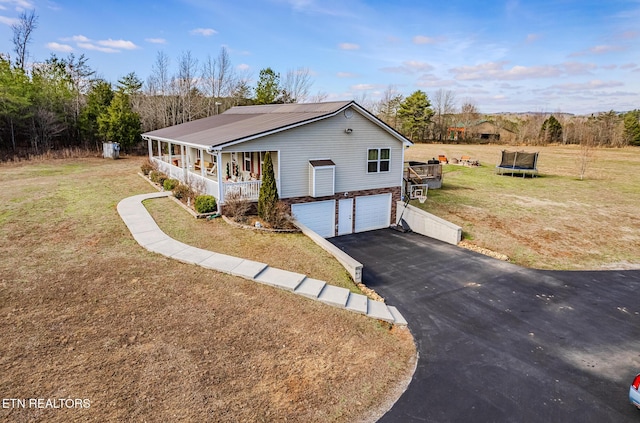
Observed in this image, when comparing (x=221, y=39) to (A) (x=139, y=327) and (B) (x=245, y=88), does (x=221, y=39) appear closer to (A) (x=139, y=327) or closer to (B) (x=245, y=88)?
(B) (x=245, y=88)

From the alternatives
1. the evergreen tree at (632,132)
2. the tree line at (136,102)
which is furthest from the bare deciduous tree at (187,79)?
the evergreen tree at (632,132)

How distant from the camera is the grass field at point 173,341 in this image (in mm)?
6066

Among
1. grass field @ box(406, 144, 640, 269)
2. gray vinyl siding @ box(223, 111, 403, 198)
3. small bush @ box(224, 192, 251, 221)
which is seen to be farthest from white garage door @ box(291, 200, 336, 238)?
grass field @ box(406, 144, 640, 269)

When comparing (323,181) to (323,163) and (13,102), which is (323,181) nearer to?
(323,163)

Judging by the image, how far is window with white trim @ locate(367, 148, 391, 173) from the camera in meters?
18.8

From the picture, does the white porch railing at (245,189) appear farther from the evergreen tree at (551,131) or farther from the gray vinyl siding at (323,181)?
the evergreen tree at (551,131)

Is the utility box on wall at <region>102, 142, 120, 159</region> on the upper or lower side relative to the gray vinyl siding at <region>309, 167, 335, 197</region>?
upper

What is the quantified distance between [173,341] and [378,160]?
14.1 meters

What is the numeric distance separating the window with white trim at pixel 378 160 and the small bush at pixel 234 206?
689cm

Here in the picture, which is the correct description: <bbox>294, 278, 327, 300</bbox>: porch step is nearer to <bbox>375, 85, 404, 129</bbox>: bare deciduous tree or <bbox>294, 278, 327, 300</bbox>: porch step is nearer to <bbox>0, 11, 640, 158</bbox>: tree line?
<bbox>0, 11, 640, 158</bbox>: tree line

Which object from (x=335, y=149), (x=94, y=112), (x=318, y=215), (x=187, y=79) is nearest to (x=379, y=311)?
(x=318, y=215)

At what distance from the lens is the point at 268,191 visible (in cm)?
1539

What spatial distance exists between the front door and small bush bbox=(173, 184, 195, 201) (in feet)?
23.4

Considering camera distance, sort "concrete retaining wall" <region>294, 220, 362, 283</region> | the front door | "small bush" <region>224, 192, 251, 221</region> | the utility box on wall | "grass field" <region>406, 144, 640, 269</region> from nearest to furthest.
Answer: "concrete retaining wall" <region>294, 220, 362, 283</region>
"small bush" <region>224, 192, 251, 221</region>
"grass field" <region>406, 144, 640, 269</region>
the front door
the utility box on wall
